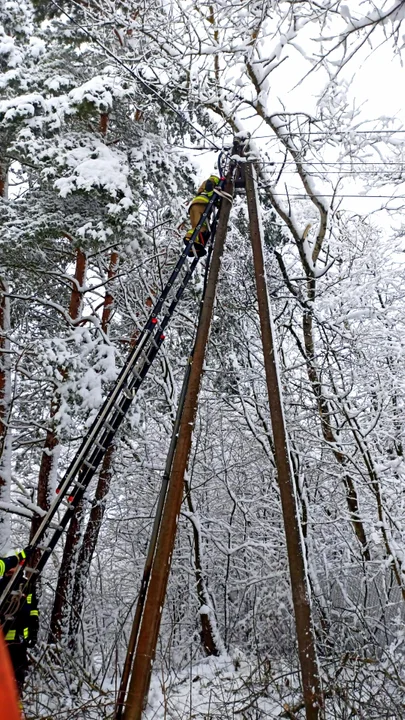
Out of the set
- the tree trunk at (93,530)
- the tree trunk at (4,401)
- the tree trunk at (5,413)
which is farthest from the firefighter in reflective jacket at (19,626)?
the tree trunk at (5,413)

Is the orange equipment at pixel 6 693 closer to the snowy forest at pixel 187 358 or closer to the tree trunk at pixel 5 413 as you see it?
the snowy forest at pixel 187 358

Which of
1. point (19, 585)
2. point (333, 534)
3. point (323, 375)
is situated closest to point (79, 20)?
point (323, 375)

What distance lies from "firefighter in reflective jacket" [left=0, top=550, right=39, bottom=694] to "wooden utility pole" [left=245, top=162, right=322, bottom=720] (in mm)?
3250

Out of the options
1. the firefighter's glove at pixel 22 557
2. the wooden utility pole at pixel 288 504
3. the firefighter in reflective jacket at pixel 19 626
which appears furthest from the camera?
the firefighter in reflective jacket at pixel 19 626

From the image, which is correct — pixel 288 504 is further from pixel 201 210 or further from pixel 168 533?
pixel 201 210

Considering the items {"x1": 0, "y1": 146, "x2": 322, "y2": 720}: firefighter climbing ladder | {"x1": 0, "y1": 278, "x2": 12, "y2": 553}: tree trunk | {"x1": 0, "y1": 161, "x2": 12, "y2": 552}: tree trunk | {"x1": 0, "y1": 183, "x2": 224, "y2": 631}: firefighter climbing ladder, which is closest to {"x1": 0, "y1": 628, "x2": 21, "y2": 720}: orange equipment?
{"x1": 0, "y1": 146, "x2": 322, "y2": 720}: firefighter climbing ladder

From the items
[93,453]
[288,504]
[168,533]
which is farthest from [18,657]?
[288,504]

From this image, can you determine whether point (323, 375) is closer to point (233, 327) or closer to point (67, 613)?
point (233, 327)

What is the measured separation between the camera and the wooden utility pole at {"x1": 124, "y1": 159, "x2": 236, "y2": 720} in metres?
4.56

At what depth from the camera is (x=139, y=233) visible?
9000 mm

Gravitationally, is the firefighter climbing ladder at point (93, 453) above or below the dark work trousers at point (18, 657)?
above

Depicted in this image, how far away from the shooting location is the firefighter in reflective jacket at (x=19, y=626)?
255 inches

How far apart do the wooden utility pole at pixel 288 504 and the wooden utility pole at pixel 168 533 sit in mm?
528

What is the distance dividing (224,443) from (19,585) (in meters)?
5.77
